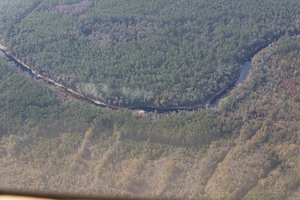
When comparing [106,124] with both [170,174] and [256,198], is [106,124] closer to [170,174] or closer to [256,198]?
[170,174]

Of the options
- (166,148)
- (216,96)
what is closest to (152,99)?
(216,96)

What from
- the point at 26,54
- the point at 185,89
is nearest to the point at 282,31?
the point at 185,89

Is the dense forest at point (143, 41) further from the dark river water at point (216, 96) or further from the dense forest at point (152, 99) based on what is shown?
the dark river water at point (216, 96)

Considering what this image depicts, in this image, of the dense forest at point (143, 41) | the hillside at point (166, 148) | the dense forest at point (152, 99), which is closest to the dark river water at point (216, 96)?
the dense forest at point (143, 41)

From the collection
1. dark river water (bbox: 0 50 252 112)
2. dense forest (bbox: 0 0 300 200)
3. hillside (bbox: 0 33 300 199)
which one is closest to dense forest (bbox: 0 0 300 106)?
dense forest (bbox: 0 0 300 200)

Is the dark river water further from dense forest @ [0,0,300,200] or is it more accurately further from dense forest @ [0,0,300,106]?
dense forest @ [0,0,300,200]

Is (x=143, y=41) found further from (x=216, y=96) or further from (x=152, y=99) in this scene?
(x=216, y=96)
